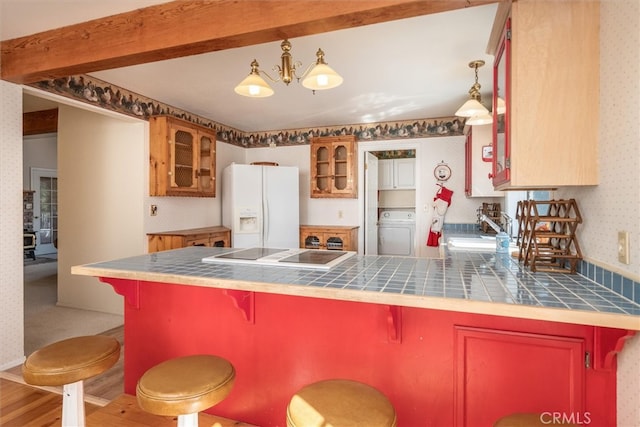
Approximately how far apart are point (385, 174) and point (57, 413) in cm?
545

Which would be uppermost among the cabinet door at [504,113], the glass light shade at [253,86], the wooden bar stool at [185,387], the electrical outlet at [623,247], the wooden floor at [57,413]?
the glass light shade at [253,86]

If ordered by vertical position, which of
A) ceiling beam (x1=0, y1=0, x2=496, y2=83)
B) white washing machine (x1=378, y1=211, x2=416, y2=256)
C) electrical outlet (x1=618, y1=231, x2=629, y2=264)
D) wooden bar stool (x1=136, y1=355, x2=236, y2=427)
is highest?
ceiling beam (x1=0, y1=0, x2=496, y2=83)

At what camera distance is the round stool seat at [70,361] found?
1374 mm

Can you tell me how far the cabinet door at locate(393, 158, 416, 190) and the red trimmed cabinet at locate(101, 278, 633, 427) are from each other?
4882mm

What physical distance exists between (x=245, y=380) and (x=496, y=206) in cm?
328

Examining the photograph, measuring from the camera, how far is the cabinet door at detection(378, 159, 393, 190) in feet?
20.6

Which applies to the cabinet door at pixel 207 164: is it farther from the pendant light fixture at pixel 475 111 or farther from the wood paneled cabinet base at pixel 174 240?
the pendant light fixture at pixel 475 111

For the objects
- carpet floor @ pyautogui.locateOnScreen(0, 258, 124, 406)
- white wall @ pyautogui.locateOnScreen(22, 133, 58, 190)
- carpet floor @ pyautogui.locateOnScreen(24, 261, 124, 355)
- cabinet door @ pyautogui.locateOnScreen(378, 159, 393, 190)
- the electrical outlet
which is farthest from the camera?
white wall @ pyautogui.locateOnScreen(22, 133, 58, 190)

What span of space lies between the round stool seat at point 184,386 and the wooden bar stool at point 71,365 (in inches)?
12.5

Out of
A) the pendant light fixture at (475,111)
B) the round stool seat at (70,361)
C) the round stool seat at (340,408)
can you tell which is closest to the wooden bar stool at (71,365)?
the round stool seat at (70,361)

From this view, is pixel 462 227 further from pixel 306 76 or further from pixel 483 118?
pixel 306 76

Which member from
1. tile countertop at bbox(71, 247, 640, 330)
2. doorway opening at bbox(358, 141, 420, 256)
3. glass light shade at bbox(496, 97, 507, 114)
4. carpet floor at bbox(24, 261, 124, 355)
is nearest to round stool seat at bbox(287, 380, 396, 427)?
tile countertop at bbox(71, 247, 640, 330)

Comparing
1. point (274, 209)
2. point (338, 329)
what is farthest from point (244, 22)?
point (274, 209)

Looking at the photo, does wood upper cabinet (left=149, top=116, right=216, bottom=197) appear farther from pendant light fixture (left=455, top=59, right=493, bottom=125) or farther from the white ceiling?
pendant light fixture (left=455, top=59, right=493, bottom=125)
